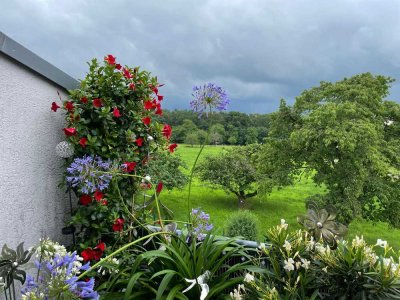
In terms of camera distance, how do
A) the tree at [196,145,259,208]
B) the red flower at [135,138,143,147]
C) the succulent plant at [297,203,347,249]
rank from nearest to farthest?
1. the succulent plant at [297,203,347,249]
2. the red flower at [135,138,143,147]
3. the tree at [196,145,259,208]

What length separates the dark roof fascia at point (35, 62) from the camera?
213 cm

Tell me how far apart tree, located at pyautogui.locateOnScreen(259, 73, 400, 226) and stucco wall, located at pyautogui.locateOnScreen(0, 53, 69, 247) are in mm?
4461

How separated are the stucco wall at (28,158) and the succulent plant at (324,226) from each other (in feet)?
6.02

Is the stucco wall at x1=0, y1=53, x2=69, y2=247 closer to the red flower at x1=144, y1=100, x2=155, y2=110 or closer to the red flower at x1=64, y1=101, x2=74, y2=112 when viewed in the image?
the red flower at x1=64, y1=101, x2=74, y2=112

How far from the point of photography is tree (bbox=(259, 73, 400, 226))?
6.11 m

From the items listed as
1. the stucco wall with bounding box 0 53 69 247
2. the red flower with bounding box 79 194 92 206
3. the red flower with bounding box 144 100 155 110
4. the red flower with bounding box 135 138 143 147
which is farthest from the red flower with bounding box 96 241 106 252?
the red flower with bounding box 144 100 155 110

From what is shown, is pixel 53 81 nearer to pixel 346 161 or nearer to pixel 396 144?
pixel 346 161

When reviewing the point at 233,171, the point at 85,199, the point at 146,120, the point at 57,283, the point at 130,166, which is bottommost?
the point at 57,283

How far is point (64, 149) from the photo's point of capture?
2.57 meters

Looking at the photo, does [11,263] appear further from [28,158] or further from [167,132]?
[167,132]

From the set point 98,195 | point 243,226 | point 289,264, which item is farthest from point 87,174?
point 243,226

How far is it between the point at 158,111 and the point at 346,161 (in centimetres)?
437

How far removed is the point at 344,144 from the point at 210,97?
13.5ft

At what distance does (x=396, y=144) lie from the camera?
675 cm
